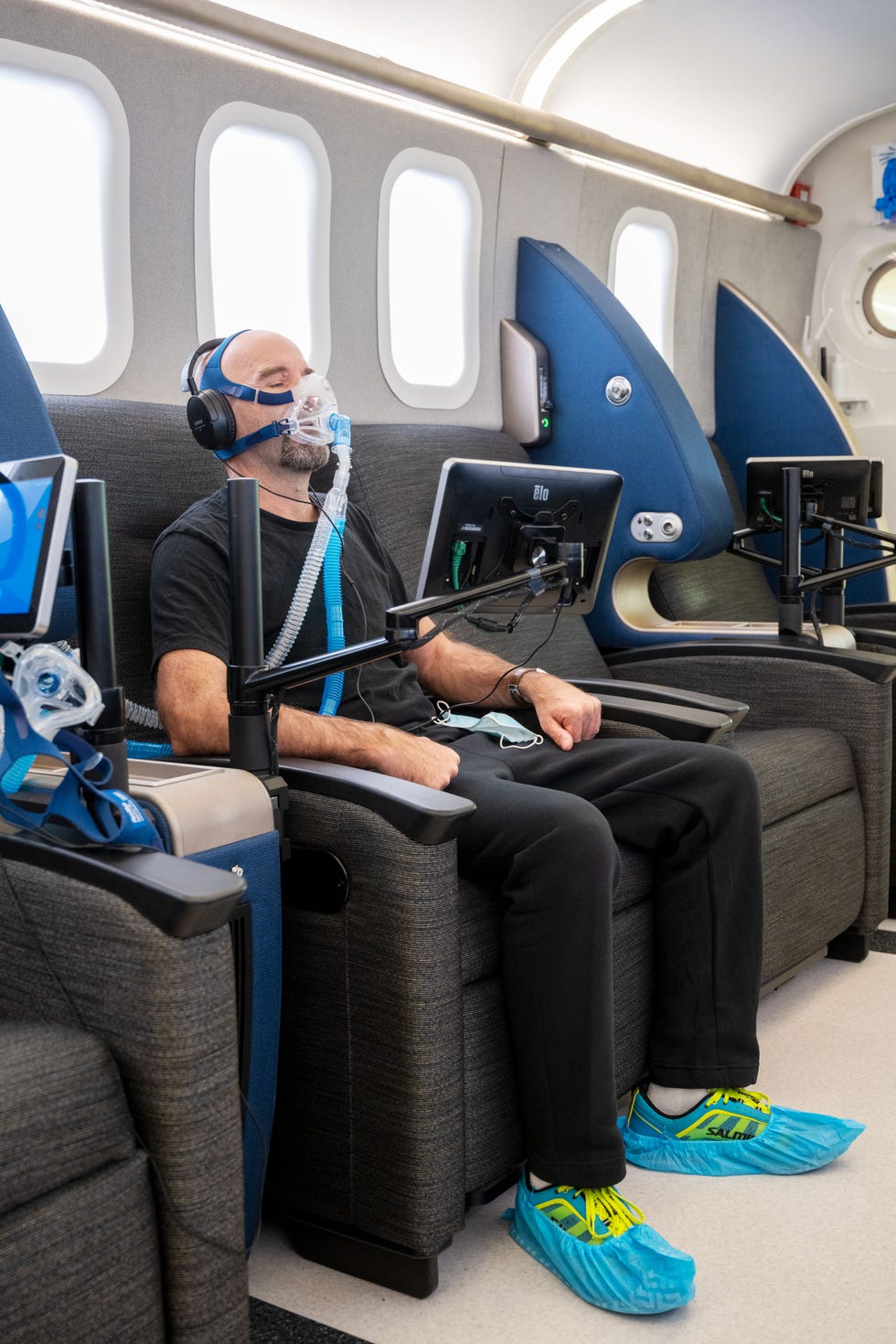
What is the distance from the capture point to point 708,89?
4.02m

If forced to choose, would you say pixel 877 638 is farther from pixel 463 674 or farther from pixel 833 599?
pixel 463 674

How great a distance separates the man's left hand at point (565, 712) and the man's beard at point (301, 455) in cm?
52

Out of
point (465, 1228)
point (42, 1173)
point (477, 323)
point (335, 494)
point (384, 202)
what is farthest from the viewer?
point (477, 323)

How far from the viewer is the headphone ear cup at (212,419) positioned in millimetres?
2010

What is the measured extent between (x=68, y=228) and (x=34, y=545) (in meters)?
1.57

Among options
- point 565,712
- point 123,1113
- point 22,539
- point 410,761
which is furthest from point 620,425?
point 123,1113

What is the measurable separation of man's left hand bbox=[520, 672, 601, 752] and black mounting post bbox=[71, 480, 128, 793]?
37.1 inches

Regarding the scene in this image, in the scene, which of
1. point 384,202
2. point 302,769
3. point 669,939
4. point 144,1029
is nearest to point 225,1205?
point 144,1029

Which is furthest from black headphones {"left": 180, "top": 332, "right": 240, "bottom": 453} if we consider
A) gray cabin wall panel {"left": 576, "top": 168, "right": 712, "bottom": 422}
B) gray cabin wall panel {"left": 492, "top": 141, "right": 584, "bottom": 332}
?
gray cabin wall panel {"left": 576, "top": 168, "right": 712, "bottom": 422}

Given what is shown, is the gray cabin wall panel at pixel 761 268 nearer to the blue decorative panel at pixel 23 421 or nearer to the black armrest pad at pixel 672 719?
the black armrest pad at pixel 672 719

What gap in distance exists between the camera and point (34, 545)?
1190 mm

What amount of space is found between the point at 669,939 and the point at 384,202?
2.02 meters

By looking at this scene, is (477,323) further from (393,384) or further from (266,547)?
(266,547)

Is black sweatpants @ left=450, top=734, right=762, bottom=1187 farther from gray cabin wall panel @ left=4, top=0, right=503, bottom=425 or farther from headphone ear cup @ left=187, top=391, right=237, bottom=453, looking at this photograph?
gray cabin wall panel @ left=4, top=0, right=503, bottom=425
